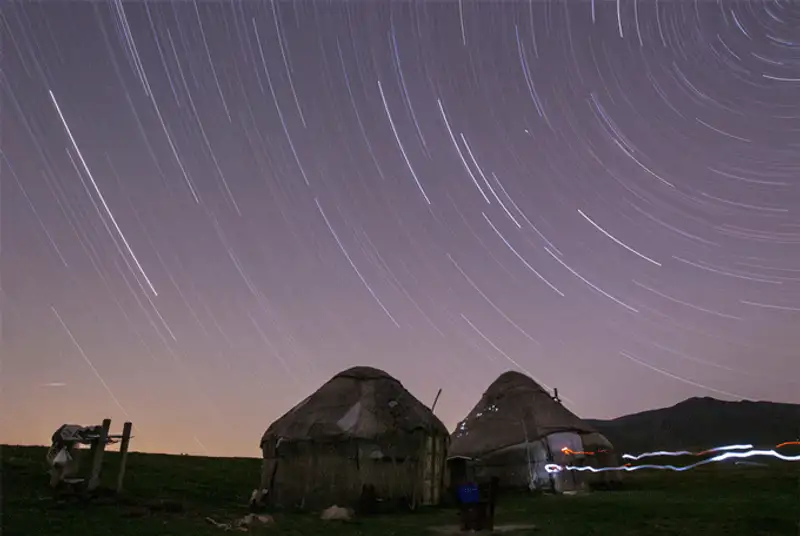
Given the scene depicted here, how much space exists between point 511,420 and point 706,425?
119489 millimetres

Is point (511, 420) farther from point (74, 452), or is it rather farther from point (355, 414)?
point (74, 452)

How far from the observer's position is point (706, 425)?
430 ft

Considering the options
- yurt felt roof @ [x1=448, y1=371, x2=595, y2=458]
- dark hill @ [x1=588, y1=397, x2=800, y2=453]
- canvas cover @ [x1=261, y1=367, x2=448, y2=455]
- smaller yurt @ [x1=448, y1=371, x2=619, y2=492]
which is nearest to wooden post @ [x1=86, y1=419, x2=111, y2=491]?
canvas cover @ [x1=261, y1=367, x2=448, y2=455]

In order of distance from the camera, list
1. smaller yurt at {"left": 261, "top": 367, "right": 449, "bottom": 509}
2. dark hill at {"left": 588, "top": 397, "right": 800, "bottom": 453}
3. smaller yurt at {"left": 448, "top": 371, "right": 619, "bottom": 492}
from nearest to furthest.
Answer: smaller yurt at {"left": 261, "top": 367, "right": 449, "bottom": 509}, smaller yurt at {"left": 448, "top": 371, "right": 619, "bottom": 492}, dark hill at {"left": 588, "top": 397, "right": 800, "bottom": 453}

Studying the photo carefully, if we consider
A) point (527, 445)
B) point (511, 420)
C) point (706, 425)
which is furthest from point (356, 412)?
point (706, 425)

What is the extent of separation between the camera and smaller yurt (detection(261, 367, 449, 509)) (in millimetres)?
19422

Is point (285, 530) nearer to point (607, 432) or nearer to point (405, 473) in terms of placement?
point (405, 473)

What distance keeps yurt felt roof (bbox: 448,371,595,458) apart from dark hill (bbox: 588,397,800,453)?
8009 centimetres

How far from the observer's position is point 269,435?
826 inches

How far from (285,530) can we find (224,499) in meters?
7.25

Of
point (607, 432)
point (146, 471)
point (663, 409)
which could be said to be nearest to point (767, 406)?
point (663, 409)

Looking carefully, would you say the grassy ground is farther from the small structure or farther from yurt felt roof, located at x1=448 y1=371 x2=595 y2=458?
yurt felt roof, located at x1=448 y1=371 x2=595 y2=458

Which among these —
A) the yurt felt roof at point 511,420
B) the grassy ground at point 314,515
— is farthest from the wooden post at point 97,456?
the yurt felt roof at point 511,420

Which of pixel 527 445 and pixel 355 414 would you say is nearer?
pixel 355 414
